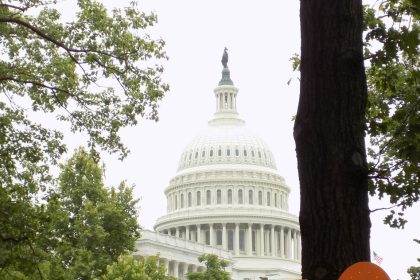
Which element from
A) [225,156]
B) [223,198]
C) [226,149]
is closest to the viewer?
[223,198]

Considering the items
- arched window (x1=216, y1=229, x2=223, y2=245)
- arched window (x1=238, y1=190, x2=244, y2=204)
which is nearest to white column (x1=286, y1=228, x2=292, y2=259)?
arched window (x1=238, y1=190, x2=244, y2=204)

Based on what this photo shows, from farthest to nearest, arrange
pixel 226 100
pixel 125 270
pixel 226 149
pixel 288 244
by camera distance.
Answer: pixel 226 100
pixel 226 149
pixel 288 244
pixel 125 270

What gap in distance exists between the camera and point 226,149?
17238 cm

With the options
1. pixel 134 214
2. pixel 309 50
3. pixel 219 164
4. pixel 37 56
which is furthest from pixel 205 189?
pixel 309 50

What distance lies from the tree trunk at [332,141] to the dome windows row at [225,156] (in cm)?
16351

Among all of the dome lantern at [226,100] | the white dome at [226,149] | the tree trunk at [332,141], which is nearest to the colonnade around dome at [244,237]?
the white dome at [226,149]

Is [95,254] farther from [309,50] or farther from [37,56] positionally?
[309,50]

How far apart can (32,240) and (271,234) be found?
483 ft

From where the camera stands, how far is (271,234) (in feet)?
543

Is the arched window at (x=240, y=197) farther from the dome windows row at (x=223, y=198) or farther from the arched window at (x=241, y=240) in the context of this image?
the arched window at (x=241, y=240)

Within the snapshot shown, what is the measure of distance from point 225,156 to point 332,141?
541 ft

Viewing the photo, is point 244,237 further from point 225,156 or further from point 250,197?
point 225,156

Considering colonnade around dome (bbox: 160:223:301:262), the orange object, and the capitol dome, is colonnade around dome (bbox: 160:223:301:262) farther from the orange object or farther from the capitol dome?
the orange object

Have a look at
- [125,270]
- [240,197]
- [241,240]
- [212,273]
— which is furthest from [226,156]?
[125,270]
